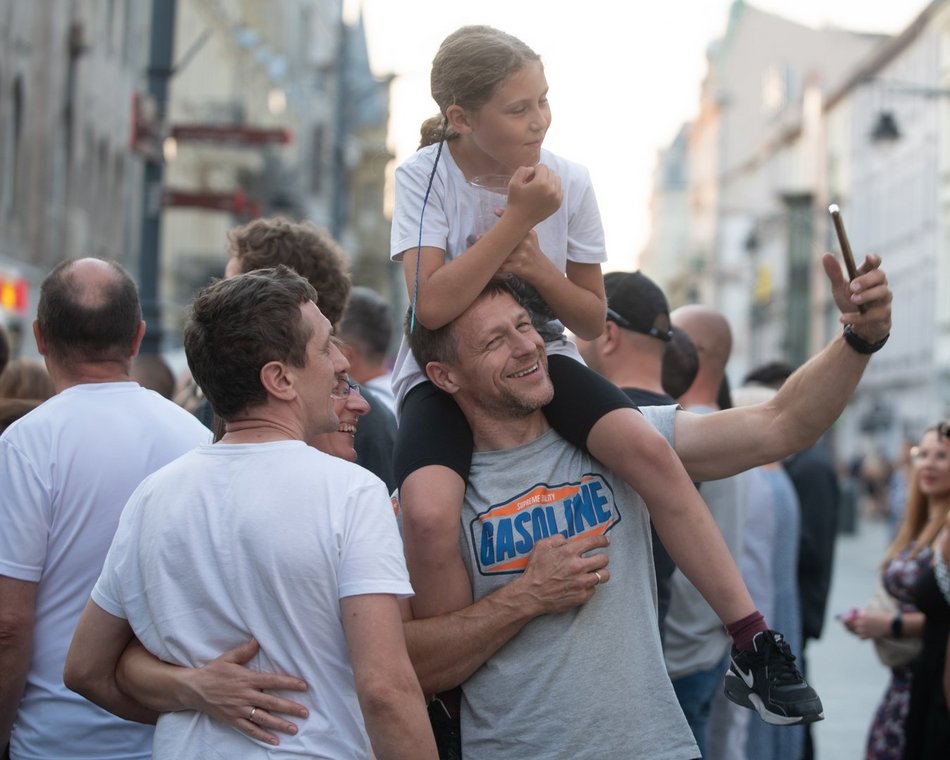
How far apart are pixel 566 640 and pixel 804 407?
0.86 meters

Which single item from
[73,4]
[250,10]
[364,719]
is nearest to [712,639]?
[364,719]

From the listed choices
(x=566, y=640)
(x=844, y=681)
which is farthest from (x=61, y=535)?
(x=844, y=681)

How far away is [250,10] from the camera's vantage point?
→ 46125mm

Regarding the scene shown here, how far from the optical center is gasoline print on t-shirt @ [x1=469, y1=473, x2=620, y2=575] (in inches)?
155

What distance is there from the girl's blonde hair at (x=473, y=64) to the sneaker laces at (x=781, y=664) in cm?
156

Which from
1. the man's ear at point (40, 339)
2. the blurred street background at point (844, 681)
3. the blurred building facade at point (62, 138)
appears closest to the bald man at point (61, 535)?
the man's ear at point (40, 339)

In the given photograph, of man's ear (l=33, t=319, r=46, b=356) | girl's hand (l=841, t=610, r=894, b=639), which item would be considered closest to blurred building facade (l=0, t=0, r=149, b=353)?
girl's hand (l=841, t=610, r=894, b=639)

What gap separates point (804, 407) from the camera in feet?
13.4

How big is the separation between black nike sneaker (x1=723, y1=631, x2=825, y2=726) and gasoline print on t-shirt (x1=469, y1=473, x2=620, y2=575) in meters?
0.48

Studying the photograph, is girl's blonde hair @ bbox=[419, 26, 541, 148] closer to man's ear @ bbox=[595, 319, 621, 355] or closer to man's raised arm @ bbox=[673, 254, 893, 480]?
man's raised arm @ bbox=[673, 254, 893, 480]

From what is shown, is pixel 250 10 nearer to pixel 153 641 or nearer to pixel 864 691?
pixel 864 691

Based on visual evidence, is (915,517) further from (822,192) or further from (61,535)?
(822,192)

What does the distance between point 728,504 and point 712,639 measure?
576 mm

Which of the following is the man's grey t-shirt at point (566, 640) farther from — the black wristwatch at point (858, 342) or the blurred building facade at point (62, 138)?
the blurred building facade at point (62, 138)
